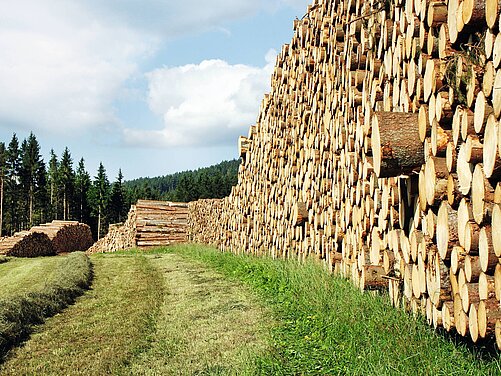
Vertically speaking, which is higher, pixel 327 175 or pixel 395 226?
pixel 327 175

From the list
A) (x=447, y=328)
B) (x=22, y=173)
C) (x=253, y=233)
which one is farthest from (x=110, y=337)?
(x=22, y=173)

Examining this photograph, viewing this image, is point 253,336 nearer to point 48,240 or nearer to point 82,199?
point 48,240

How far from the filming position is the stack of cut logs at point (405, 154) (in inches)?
136

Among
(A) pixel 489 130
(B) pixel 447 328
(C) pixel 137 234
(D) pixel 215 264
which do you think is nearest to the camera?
(A) pixel 489 130

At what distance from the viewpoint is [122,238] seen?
31.1 meters

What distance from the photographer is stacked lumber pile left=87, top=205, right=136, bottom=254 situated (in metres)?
27.9

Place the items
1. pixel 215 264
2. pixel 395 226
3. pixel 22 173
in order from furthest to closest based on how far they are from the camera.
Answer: pixel 22 173, pixel 215 264, pixel 395 226

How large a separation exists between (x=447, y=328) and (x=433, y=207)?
0.91 meters

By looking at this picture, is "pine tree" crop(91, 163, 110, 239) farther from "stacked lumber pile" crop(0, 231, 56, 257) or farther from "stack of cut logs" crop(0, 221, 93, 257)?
"stacked lumber pile" crop(0, 231, 56, 257)

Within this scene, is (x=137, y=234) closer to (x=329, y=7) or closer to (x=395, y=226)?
(x=329, y=7)

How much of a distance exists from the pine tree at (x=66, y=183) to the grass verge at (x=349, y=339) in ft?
245

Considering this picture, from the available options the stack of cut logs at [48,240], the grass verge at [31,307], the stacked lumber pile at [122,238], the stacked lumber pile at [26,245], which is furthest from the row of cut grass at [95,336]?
the stacked lumber pile at [122,238]

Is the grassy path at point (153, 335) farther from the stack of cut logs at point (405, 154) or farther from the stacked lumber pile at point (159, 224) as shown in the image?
the stacked lumber pile at point (159, 224)

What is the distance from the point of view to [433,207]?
4199 millimetres
